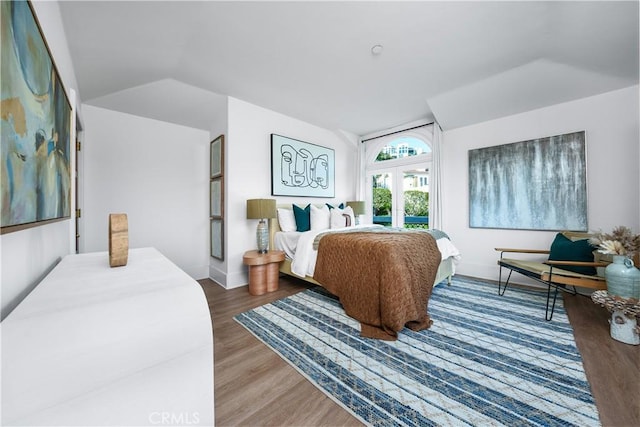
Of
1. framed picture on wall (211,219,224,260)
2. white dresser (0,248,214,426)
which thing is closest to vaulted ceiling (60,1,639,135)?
framed picture on wall (211,219,224,260)

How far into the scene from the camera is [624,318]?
70.4 inches

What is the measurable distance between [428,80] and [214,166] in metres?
3.21

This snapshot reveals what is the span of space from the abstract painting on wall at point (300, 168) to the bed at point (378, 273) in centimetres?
135

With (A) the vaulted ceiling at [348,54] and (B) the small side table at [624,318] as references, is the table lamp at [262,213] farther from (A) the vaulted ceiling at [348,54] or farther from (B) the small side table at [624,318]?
(B) the small side table at [624,318]

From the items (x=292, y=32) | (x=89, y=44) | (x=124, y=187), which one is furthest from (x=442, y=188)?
(x=124, y=187)

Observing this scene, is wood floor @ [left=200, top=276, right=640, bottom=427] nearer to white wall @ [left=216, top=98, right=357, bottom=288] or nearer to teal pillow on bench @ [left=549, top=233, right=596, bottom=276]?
teal pillow on bench @ [left=549, top=233, right=596, bottom=276]

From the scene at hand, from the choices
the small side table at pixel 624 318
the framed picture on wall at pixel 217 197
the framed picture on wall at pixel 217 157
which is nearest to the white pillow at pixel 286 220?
the framed picture on wall at pixel 217 197

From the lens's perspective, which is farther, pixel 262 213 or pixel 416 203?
pixel 416 203

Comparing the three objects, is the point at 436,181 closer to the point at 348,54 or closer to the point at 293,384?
the point at 348,54

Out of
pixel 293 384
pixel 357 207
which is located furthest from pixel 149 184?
pixel 357 207

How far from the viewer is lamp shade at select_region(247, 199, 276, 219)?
10.1 feet

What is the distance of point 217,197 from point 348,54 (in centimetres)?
257

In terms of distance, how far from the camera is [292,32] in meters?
2.09

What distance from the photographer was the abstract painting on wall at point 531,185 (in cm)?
290
